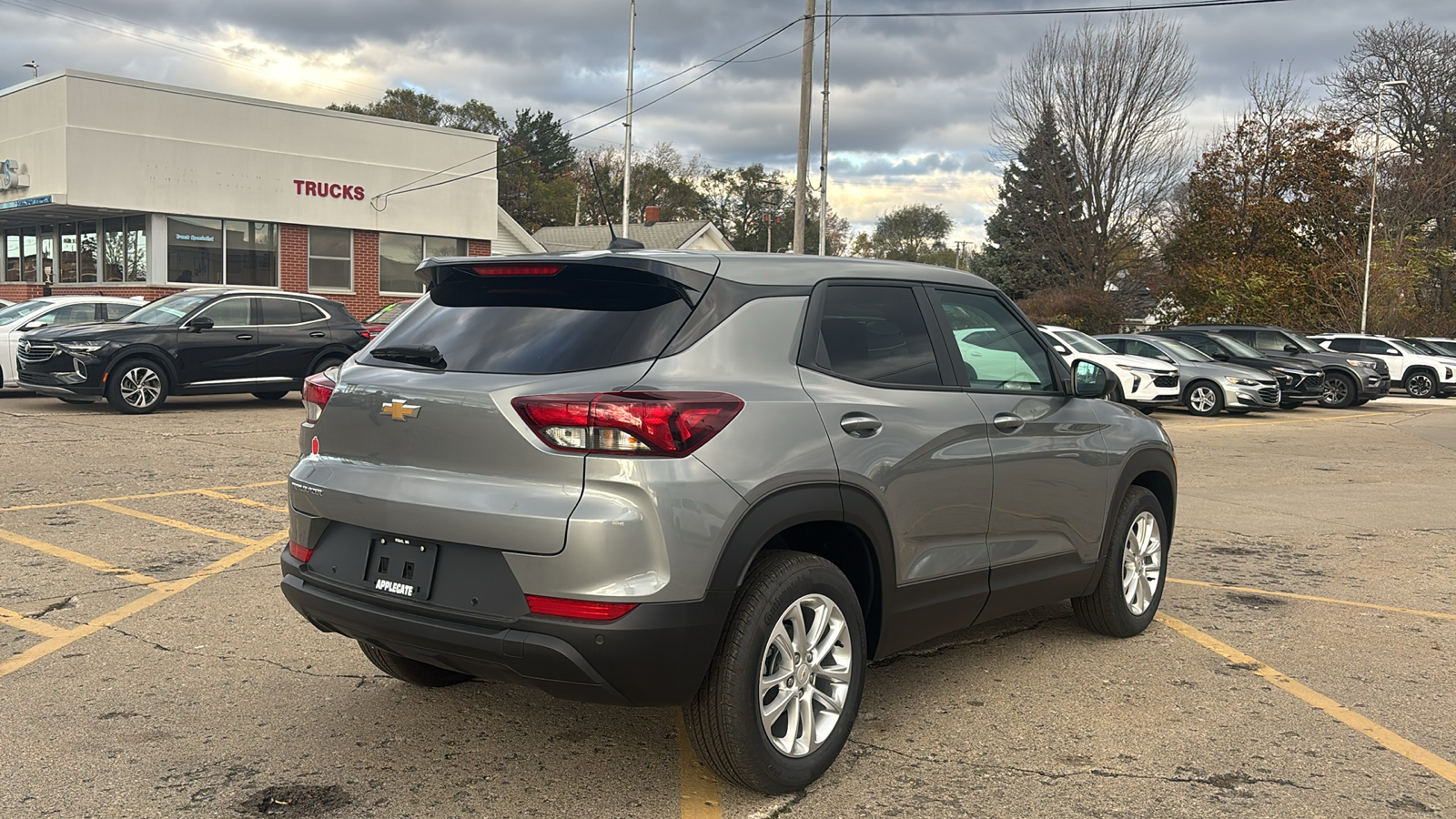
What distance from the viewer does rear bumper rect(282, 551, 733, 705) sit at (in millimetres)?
3293

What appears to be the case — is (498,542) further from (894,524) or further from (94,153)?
(94,153)

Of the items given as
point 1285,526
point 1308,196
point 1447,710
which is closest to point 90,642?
point 1447,710

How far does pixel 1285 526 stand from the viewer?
9031 mm

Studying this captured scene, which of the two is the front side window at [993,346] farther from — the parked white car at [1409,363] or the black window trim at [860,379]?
the parked white car at [1409,363]

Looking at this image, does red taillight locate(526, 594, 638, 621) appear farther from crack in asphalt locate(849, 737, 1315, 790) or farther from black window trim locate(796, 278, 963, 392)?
crack in asphalt locate(849, 737, 1315, 790)

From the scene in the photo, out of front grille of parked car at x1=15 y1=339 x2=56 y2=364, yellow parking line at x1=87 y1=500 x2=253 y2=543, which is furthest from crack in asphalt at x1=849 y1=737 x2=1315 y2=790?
front grille of parked car at x1=15 y1=339 x2=56 y2=364

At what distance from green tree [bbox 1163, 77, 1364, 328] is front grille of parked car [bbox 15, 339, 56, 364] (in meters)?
35.0

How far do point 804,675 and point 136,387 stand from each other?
13.6m

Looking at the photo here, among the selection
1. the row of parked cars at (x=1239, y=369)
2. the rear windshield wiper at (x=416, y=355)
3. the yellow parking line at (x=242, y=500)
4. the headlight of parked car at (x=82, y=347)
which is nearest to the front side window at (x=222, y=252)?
the headlight of parked car at (x=82, y=347)

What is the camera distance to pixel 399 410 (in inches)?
146

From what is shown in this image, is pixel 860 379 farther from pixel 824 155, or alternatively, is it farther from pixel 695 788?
pixel 824 155

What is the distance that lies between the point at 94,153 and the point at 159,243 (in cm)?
224

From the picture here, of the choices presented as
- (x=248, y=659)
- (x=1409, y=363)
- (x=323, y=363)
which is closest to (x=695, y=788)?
(x=248, y=659)

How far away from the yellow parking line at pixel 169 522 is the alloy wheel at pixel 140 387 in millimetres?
6834
